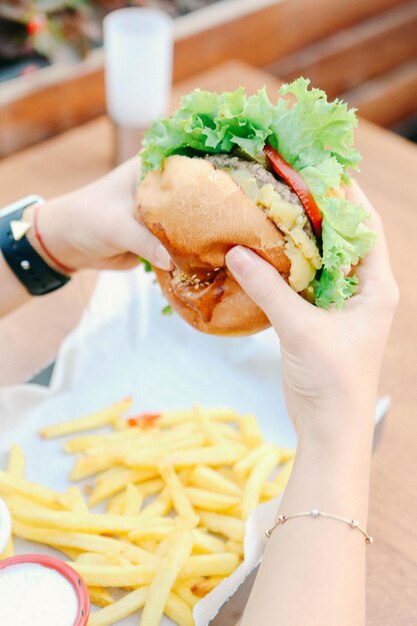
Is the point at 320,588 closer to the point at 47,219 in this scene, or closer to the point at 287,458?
the point at 287,458

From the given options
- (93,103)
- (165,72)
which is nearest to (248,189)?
(165,72)

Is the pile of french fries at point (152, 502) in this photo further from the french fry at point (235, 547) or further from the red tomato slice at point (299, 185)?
the red tomato slice at point (299, 185)

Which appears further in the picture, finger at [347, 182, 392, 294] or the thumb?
finger at [347, 182, 392, 294]

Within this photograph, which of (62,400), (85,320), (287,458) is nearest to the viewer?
(287,458)

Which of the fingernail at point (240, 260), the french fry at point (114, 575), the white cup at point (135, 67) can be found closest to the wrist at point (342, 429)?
the fingernail at point (240, 260)

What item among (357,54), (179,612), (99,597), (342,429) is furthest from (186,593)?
(357,54)

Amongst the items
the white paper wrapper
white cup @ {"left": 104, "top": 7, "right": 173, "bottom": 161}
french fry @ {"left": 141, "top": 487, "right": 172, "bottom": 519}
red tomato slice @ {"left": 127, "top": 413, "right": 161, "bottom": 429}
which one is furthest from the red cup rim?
white cup @ {"left": 104, "top": 7, "right": 173, "bottom": 161}

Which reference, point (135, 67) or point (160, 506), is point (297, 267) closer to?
point (160, 506)

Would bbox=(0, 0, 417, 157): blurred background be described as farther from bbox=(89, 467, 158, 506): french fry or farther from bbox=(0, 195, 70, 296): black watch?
bbox=(89, 467, 158, 506): french fry
